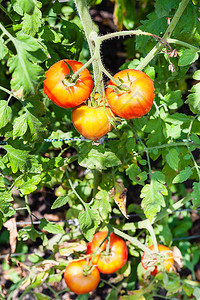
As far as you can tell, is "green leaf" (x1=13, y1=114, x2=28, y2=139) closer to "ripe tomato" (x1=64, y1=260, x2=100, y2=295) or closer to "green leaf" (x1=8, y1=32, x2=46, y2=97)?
"green leaf" (x1=8, y1=32, x2=46, y2=97)

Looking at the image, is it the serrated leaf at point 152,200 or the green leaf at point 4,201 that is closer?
Result: the green leaf at point 4,201

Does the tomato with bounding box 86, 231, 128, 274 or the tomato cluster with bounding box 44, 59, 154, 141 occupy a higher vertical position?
the tomato cluster with bounding box 44, 59, 154, 141

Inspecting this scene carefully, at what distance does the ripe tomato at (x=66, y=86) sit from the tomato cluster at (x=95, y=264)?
0.66m

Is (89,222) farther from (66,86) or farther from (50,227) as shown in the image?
(66,86)

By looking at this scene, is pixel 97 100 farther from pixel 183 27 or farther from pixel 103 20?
pixel 103 20

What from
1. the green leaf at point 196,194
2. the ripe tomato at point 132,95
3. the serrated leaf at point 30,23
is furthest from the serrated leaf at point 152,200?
the serrated leaf at point 30,23

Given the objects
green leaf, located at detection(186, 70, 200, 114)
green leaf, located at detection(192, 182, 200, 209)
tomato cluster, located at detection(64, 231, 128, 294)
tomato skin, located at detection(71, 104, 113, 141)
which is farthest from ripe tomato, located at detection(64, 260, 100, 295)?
green leaf, located at detection(186, 70, 200, 114)

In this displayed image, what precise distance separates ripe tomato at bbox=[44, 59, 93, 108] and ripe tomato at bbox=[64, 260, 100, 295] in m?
0.75

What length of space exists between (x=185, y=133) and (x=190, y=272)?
126 cm

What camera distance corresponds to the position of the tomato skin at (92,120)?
922 mm

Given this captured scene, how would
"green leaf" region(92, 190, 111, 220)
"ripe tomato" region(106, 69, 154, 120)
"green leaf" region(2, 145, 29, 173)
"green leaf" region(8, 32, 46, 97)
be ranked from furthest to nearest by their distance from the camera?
"green leaf" region(92, 190, 111, 220) → "green leaf" region(2, 145, 29, 173) → "ripe tomato" region(106, 69, 154, 120) → "green leaf" region(8, 32, 46, 97)

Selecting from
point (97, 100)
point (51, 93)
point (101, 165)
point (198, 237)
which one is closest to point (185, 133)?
point (101, 165)

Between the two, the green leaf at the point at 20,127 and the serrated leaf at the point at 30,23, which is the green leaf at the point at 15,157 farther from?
the serrated leaf at the point at 30,23

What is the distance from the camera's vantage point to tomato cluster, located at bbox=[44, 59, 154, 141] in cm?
86
